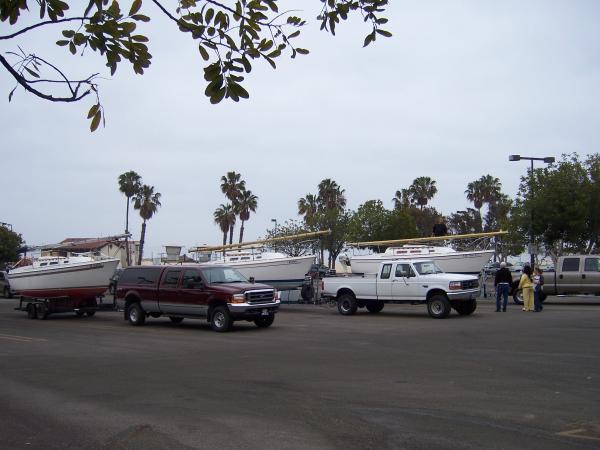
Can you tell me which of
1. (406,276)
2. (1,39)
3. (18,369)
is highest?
(1,39)

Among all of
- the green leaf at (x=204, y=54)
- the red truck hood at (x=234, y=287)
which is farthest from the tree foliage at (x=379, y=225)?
the green leaf at (x=204, y=54)

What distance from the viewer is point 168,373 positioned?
1202 cm

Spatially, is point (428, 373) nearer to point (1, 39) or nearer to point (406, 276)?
point (1, 39)

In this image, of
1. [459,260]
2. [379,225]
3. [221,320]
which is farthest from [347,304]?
[379,225]

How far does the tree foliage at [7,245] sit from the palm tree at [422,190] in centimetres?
4336

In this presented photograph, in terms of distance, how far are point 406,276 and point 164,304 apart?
8200mm

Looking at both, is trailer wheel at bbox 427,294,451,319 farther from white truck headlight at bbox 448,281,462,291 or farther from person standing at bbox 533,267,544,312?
person standing at bbox 533,267,544,312

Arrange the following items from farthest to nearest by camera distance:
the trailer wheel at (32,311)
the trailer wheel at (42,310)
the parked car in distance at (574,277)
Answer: the parked car in distance at (574,277) → the trailer wheel at (32,311) → the trailer wheel at (42,310)

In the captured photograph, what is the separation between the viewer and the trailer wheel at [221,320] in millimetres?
19859

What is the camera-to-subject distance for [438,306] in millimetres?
22391

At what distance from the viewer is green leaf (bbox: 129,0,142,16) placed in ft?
18.3

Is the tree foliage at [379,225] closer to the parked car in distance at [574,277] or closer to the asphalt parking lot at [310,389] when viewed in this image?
the parked car in distance at [574,277]

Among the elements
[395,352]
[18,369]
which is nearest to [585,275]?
[395,352]

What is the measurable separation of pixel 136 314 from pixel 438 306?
10081 mm
